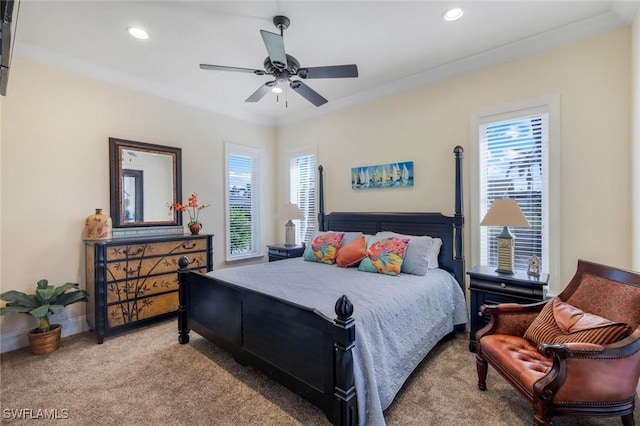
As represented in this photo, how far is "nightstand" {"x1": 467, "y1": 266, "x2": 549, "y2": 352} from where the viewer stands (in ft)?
7.71

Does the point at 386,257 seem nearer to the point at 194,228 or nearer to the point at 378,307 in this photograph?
the point at 378,307

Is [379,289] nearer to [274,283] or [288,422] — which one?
[274,283]

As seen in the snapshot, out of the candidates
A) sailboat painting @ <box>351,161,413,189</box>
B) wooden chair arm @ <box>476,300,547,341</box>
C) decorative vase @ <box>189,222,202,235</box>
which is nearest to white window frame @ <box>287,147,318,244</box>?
sailboat painting @ <box>351,161,413,189</box>

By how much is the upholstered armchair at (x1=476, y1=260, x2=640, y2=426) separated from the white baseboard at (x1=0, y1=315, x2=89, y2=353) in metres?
4.12

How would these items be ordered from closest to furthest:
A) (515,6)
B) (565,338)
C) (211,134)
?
1. (565,338)
2. (515,6)
3. (211,134)

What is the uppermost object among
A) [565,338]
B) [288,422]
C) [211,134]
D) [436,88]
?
[436,88]

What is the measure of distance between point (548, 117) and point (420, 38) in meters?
1.46

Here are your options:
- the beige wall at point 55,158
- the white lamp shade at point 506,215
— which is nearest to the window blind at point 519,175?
the white lamp shade at point 506,215

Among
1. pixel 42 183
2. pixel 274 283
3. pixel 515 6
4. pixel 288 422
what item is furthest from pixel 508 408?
pixel 42 183

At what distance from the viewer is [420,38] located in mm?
2756

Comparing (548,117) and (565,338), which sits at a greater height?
(548,117)

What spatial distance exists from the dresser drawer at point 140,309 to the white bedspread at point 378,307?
1185 mm

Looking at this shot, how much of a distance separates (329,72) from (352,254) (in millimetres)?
1902

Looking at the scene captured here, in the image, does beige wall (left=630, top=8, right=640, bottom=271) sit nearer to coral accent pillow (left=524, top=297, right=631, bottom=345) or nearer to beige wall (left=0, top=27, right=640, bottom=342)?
beige wall (left=0, top=27, right=640, bottom=342)
